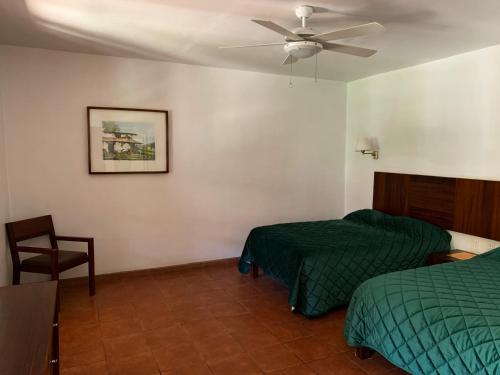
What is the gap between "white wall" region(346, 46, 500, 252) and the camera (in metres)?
3.36

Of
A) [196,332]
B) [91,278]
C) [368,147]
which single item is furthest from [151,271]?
[368,147]

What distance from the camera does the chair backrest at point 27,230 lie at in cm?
318

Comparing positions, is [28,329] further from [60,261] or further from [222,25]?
[222,25]

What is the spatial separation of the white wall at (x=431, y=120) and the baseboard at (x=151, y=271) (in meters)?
1.95

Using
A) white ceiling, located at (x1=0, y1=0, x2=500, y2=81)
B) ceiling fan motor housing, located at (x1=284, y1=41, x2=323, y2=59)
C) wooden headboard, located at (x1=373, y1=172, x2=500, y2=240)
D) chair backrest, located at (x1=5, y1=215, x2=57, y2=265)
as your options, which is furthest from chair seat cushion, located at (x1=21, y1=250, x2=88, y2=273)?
wooden headboard, located at (x1=373, y1=172, x2=500, y2=240)

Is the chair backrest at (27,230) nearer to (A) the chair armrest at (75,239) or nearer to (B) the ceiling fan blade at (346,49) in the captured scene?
(A) the chair armrest at (75,239)

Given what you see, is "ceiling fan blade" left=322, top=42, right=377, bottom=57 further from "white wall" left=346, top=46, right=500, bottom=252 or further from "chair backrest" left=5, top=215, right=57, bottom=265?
"chair backrest" left=5, top=215, right=57, bottom=265

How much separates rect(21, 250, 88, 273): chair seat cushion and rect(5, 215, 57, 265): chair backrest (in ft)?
0.34

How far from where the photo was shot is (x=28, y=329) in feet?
4.59

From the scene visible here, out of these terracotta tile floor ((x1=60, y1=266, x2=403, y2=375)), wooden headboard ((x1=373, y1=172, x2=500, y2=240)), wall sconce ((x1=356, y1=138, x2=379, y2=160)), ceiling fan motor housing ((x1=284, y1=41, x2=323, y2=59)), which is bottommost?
terracotta tile floor ((x1=60, y1=266, x2=403, y2=375))

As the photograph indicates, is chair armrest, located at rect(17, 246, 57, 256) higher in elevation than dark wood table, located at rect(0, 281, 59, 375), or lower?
lower

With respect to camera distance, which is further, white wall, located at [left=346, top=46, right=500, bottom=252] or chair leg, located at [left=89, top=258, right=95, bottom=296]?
chair leg, located at [left=89, top=258, right=95, bottom=296]

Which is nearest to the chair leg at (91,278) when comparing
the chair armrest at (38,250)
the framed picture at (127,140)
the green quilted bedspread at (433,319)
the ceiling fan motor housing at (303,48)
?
the chair armrest at (38,250)

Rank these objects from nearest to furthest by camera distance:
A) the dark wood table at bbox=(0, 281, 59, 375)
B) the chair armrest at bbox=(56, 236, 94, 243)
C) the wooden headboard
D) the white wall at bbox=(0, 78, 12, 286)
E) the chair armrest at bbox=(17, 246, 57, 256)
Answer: the dark wood table at bbox=(0, 281, 59, 375) → the chair armrest at bbox=(17, 246, 57, 256) → the white wall at bbox=(0, 78, 12, 286) → the wooden headboard → the chair armrest at bbox=(56, 236, 94, 243)
